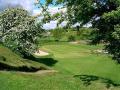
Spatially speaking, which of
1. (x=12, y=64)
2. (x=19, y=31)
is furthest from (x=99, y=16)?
(x=19, y=31)

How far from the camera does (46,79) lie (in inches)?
845

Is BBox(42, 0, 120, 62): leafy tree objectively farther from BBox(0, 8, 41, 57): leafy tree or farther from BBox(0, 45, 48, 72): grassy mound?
BBox(0, 8, 41, 57): leafy tree

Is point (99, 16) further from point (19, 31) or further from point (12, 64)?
point (19, 31)

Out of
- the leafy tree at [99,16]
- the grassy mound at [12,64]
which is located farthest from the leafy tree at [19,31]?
the leafy tree at [99,16]

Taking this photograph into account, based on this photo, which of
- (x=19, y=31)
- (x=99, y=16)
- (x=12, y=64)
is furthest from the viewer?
(x=19, y=31)

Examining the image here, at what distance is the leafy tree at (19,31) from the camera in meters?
39.3

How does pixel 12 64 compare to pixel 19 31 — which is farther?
pixel 19 31

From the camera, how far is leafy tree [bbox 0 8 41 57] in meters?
39.3

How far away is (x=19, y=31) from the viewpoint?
39.4 m

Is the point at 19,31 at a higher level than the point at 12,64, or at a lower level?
higher

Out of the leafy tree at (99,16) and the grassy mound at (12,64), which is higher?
the leafy tree at (99,16)

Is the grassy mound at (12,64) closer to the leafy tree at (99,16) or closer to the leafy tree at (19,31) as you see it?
the leafy tree at (99,16)

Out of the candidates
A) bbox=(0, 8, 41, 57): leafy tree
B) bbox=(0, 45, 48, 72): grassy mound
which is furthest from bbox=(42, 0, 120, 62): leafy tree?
bbox=(0, 8, 41, 57): leafy tree

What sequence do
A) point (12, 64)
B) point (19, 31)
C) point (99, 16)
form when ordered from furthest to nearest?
point (19, 31), point (12, 64), point (99, 16)
